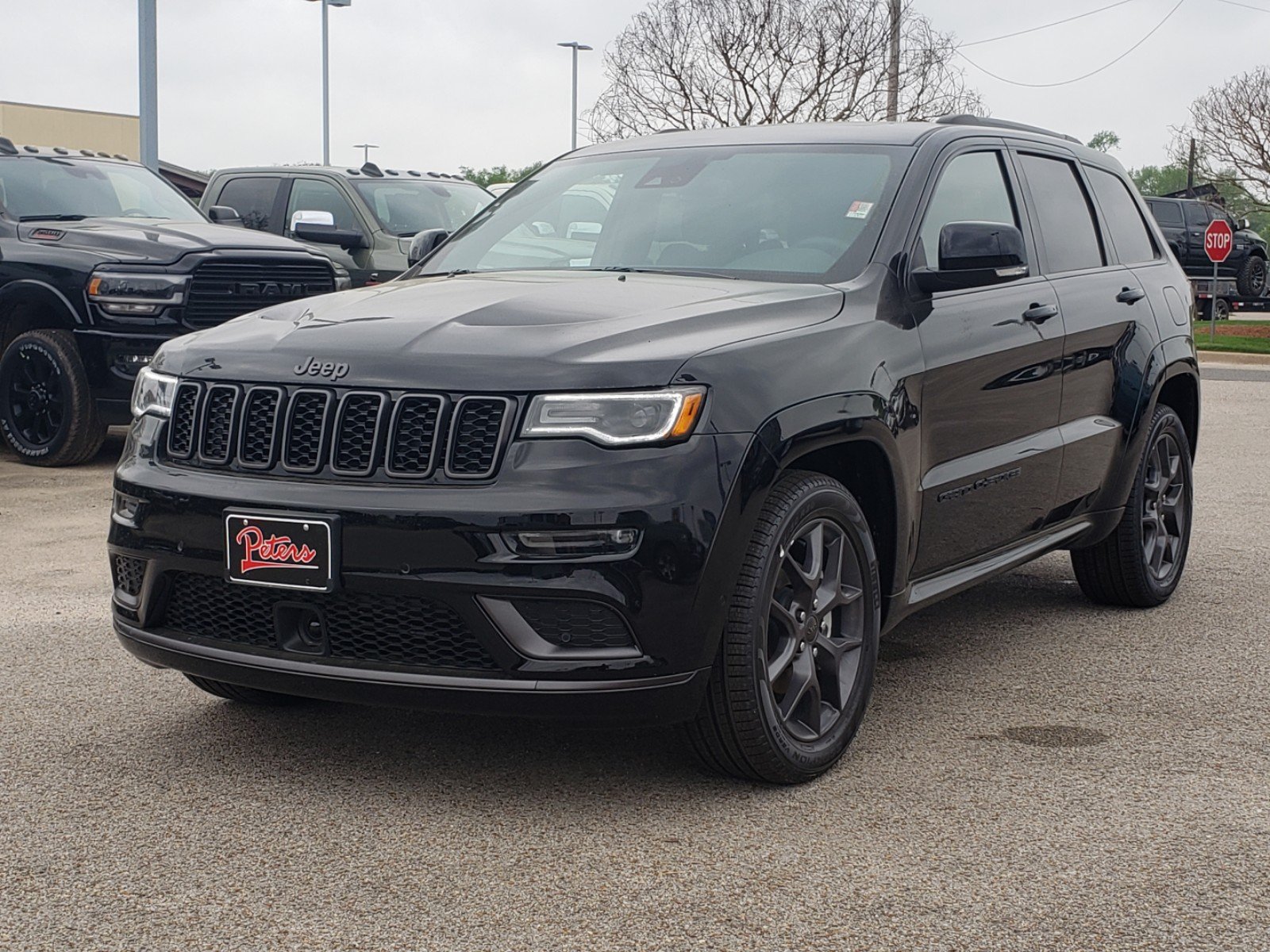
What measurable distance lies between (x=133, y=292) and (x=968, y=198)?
6313 millimetres

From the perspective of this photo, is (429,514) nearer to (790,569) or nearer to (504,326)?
(504,326)

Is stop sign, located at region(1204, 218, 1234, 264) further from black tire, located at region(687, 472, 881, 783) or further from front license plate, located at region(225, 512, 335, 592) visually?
front license plate, located at region(225, 512, 335, 592)

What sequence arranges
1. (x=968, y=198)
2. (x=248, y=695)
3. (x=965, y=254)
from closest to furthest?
(x=965, y=254) < (x=248, y=695) < (x=968, y=198)

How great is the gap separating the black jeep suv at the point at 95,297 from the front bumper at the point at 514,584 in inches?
254

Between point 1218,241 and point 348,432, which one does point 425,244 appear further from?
point 1218,241

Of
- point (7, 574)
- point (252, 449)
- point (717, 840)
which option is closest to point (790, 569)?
point (717, 840)

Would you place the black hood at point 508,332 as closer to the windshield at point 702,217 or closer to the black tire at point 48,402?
the windshield at point 702,217

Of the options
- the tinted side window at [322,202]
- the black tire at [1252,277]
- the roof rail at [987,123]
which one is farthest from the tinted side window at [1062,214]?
the black tire at [1252,277]

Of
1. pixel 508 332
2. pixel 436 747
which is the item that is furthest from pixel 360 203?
pixel 508 332

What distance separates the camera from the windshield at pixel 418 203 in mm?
13742

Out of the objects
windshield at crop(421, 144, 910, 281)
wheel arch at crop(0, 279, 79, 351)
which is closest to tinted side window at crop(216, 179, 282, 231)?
wheel arch at crop(0, 279, 79, 351)

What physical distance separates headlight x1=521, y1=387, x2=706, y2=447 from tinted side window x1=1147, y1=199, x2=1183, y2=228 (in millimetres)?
30286

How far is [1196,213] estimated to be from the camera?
105ft

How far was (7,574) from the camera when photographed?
682cm
